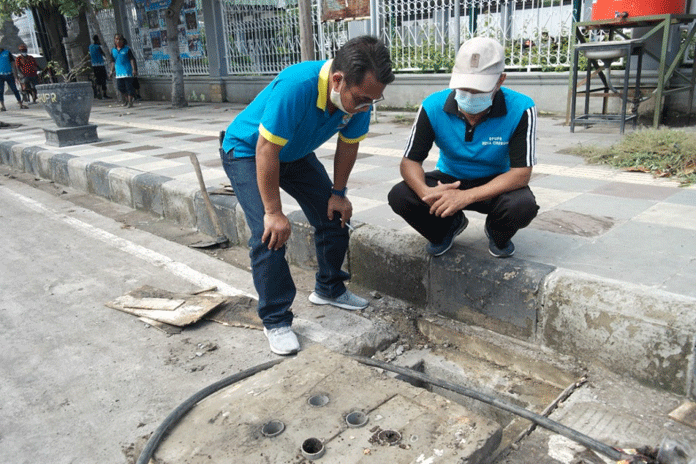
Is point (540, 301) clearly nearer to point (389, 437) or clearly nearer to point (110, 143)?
point (389, 437)

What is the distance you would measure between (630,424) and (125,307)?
2579mm

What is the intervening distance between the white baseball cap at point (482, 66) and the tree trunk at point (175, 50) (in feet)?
33.9

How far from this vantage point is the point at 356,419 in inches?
80.9

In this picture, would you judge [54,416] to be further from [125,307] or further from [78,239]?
[78,239]

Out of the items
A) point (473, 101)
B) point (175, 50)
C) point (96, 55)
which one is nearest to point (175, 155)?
point (473, 101)

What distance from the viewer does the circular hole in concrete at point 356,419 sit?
6.60 ft

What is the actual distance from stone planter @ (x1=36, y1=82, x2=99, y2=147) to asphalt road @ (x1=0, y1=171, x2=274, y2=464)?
349 cm

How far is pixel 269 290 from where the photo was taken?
8.83ft

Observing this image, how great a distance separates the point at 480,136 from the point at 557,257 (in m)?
0.75

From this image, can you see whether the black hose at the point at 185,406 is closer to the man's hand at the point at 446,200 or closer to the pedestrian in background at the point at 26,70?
the man's hand at the point at 446,200

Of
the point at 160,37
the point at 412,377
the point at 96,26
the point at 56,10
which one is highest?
the point at 56,10

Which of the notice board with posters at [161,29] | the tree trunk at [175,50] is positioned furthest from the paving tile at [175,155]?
the notice board with posters at [161,29]

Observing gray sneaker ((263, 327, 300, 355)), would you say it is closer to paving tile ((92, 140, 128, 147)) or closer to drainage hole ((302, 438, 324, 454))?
drainage hole ((302, 438, 324, 454))

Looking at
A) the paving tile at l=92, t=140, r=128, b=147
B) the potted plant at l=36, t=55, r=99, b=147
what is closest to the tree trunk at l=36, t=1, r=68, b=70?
the potted plant at l=36, t=55, r=99, b=147
